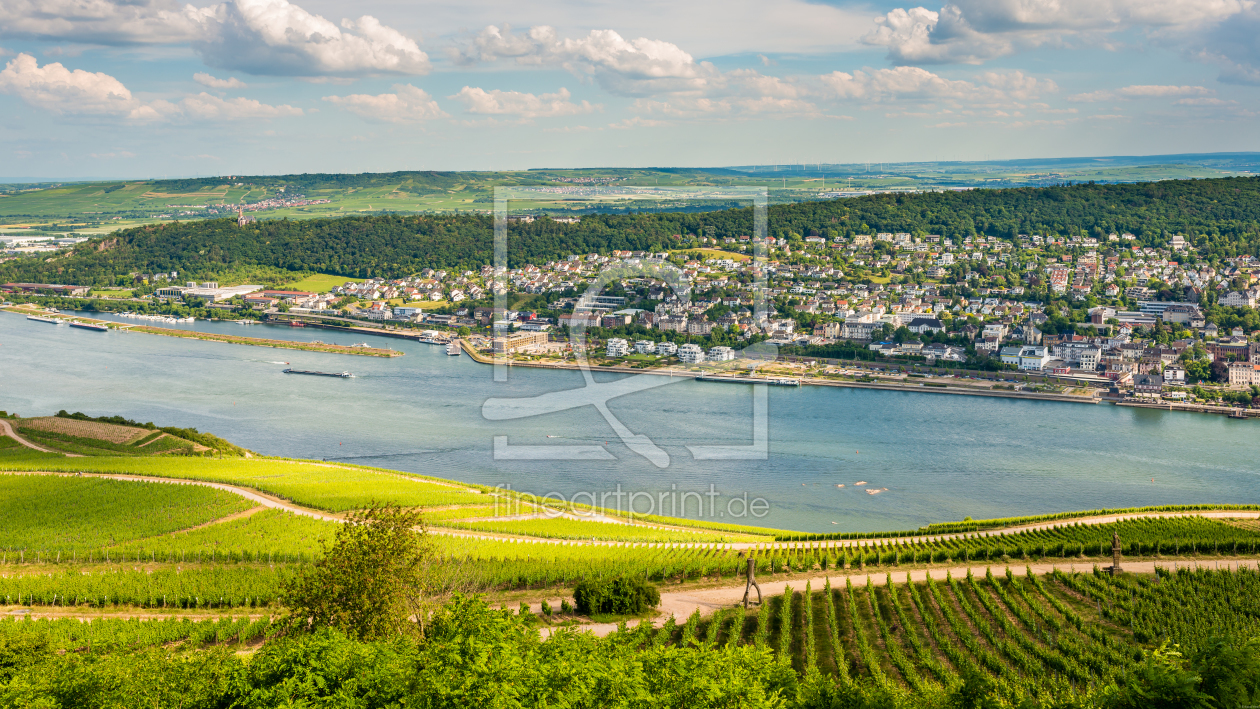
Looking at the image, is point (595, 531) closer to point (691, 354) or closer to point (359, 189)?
point (691, 354)

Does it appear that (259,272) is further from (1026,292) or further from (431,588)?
(431,588)

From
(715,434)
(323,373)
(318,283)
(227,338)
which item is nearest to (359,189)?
(318,283)

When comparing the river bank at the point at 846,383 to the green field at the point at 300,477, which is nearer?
the green field at the point at 300,477

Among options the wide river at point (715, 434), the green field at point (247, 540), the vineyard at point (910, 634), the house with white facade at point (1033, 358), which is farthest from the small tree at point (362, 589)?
the house with white facade at point (1033, 358)

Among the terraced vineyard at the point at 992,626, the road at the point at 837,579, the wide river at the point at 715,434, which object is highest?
the terraced vineyard at the point at 992,626

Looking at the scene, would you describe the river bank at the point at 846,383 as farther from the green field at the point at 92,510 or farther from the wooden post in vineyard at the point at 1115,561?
the wooden post in vineyard at the point at 1115,561

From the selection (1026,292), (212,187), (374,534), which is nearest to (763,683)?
(374,534)
